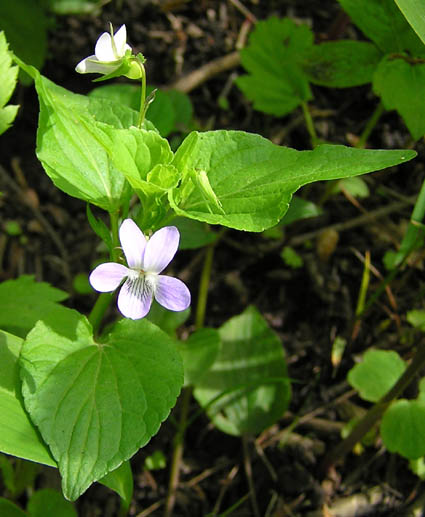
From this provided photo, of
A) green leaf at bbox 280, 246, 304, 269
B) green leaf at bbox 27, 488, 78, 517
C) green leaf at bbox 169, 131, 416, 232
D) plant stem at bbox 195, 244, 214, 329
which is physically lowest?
green leaf at bbox 27, 488, 78, 517

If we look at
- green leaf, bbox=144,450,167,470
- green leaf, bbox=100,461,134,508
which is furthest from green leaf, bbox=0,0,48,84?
green leaf, bbox=100,461,134,508

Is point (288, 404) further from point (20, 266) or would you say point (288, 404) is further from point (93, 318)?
point (20, 266)

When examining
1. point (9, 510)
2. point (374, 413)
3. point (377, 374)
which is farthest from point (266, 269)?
point (9, 510)

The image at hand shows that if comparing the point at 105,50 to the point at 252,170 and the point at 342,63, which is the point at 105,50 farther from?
the point at 342,63

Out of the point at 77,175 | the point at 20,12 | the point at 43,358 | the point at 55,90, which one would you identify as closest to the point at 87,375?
the point at 43,358

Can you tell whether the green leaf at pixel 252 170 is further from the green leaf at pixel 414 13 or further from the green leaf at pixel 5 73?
the green leaf at pixel 5 73

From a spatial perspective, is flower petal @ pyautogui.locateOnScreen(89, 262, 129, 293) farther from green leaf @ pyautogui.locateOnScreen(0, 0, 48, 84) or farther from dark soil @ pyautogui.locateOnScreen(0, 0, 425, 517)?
green leaf @ pyautogui.locateOnScreen(0, 0, 48, 84)
